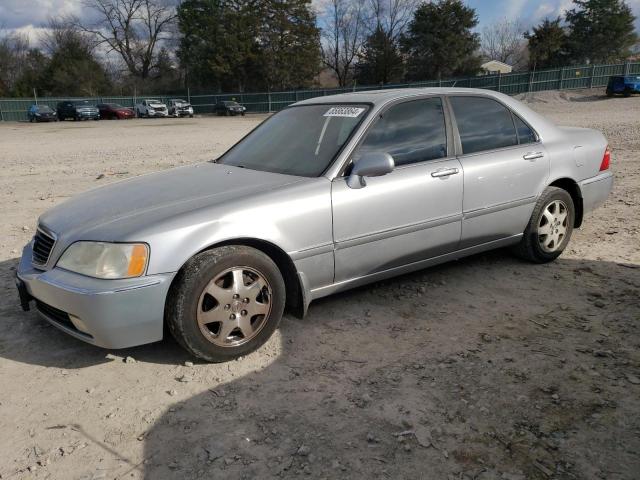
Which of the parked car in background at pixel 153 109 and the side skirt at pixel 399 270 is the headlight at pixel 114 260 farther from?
the parked car in background at pixel 153 109

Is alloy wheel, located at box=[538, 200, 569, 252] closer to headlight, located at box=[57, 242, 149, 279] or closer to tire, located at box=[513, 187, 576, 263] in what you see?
tire, located at box=[513, 187, 576, 263]

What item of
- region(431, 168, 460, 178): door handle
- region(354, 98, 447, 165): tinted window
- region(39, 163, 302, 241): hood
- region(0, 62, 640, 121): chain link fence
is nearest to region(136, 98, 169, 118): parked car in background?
region(0, 62, 640, 121): chain link fence

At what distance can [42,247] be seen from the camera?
3322mm

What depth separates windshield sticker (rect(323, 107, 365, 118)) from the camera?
3.82 meters

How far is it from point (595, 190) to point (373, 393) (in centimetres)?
332

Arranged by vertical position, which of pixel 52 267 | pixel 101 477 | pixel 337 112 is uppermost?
pixel 337 112

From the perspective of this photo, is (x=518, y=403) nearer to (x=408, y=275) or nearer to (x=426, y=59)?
(x=408, y=275)

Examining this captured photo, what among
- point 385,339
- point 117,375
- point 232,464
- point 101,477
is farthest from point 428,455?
point 117,375

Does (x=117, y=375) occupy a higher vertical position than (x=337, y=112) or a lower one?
lower

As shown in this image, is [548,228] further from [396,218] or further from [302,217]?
[302,217]

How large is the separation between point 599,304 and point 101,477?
3.40 meters

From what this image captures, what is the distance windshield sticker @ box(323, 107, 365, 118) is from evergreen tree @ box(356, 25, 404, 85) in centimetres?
5580

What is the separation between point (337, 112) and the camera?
3.97 meters

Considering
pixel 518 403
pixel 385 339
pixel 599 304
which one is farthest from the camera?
pixel 599 304
